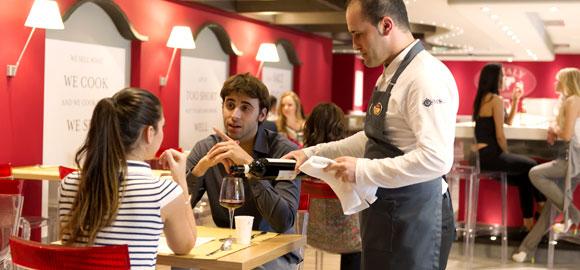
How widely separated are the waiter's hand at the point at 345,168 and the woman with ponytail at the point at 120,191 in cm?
46

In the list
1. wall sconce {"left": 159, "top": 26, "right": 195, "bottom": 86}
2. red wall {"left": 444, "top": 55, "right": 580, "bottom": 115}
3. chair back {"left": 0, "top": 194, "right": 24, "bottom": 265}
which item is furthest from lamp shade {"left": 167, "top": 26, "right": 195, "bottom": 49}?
red wall {"left": 444, "top": 55, "right": 580, "bottom": 115}

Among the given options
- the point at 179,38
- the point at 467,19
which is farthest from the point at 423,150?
the point at 467,19

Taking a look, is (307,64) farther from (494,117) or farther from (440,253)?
(440,253)

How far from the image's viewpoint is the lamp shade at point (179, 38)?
8.83 meters

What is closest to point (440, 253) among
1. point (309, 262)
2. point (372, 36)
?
point (372, 36)

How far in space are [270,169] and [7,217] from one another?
198 centimetres

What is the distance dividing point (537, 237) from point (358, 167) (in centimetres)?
533

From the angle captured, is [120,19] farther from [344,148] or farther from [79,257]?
[79,257]

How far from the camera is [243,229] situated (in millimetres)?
3002

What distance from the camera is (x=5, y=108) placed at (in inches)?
268

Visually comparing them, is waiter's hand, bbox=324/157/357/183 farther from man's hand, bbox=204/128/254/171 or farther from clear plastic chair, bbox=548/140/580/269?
clear plastic chair, bbox=548/140/580/269

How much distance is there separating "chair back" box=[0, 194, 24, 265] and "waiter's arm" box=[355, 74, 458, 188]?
2403 millimetres

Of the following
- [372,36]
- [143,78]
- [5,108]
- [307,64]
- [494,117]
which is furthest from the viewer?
[307,64]

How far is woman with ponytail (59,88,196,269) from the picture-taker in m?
2.41
